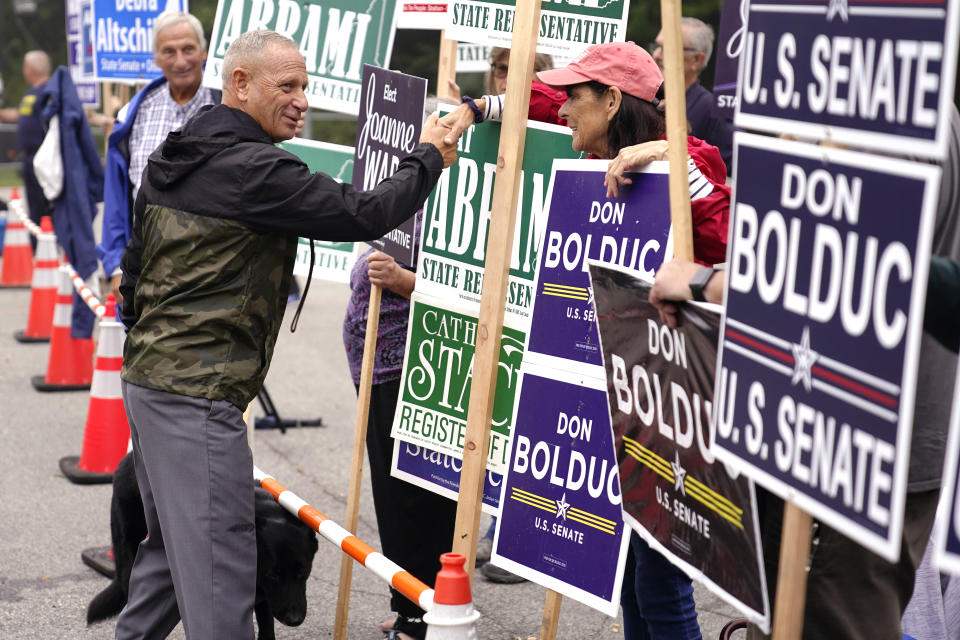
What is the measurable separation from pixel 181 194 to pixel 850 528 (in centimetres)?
215

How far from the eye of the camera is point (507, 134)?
→ 3.62 m

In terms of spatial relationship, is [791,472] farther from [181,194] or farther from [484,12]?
[484,12]

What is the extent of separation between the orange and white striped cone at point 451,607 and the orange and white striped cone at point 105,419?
12.4 feet

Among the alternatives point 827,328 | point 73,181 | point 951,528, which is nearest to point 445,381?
point 827,328

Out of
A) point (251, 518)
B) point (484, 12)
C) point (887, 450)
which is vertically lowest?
point (251, 518)

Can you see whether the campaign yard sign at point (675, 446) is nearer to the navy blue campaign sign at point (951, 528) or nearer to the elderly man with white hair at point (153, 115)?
the navy blue campaign sign at point (951, 528)

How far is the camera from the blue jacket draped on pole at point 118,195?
20.7 feet

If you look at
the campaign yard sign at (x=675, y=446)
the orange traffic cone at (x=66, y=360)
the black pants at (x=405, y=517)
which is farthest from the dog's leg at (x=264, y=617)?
the orange traffic cone at (x=66, y=360)

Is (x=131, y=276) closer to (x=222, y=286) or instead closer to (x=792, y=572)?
(x=222, y=286)

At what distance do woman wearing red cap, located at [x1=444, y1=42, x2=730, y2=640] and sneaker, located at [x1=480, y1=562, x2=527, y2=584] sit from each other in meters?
1.68

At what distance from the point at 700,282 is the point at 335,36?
3229mm

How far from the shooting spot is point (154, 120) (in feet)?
20.6

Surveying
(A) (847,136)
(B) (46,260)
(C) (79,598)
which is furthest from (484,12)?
(B) (46,260)

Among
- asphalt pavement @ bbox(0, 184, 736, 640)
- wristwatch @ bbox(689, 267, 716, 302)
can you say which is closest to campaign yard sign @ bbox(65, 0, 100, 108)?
asphalt pavement @ bbox(0, 184, 736, 640)
